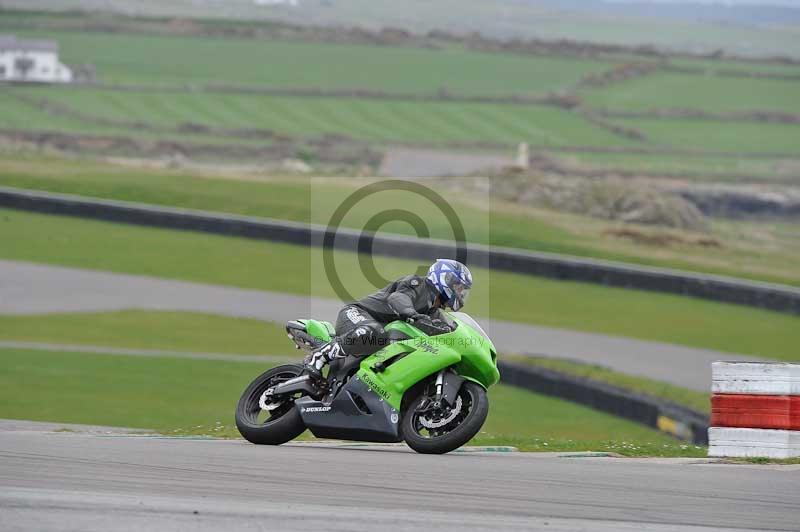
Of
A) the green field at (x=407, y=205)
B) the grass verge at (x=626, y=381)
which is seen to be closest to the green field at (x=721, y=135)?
the green field at (x=407, y=205)

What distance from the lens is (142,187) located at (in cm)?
3966

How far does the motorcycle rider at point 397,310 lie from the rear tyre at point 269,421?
371 mm

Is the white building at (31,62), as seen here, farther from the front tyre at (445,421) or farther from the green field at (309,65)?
the front tyre at (445,421)

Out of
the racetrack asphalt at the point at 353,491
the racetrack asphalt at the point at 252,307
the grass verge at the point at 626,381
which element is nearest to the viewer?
the racetrack asphalt at the point at 353,491

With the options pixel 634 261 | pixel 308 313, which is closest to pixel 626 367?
pixel 308 313

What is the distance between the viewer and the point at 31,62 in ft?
334

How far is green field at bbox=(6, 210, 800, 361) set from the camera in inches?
1086

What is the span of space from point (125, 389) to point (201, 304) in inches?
321

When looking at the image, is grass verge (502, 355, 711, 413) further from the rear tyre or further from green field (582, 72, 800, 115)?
green field (582, 72, 800, 115)

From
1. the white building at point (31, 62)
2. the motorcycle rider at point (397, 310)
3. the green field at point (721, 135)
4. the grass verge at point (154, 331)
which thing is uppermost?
the white building at point (31, 62)

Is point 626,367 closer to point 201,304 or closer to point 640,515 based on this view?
point 201,304

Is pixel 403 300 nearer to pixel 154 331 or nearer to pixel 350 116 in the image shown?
pixel 154 331

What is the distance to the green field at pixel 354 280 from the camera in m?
27.6

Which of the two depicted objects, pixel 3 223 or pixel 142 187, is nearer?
pixel 3 223
